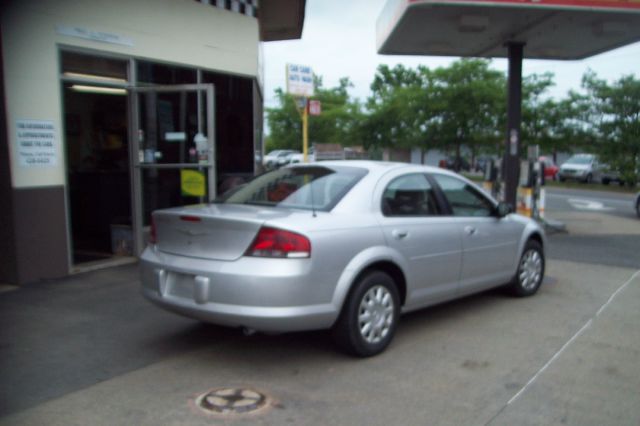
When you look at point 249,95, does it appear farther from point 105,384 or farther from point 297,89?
point 105,384

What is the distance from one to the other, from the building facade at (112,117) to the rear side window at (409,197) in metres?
3.96

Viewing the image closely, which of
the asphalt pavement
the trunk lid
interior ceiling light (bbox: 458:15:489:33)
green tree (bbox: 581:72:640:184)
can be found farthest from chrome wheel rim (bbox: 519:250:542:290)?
green tree (bbox: 581:72:640:184)

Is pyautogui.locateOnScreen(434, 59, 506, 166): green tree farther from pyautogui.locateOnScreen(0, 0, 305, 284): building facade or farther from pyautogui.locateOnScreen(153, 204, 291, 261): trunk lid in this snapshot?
pyautogui.locateOnScreen(153, 204, 291, 261): trunk lid

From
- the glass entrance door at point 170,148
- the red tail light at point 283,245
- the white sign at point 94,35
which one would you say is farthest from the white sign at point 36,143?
the red tail light at point 283,245

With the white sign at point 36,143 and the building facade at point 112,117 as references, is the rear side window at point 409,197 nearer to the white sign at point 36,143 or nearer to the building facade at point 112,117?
the building facade at point 112,117

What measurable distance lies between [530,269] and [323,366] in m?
3.33

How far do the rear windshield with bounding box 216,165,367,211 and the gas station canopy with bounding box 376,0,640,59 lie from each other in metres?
4.86

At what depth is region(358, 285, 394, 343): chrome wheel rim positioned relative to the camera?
4.48 m

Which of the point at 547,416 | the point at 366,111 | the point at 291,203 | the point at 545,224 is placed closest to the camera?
the point at 547,416

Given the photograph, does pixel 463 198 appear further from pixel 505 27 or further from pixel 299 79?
pixel 299 79

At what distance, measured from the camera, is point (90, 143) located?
981 centimetres

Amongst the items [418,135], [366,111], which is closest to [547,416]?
[418,135]

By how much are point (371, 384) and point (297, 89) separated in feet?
32.9

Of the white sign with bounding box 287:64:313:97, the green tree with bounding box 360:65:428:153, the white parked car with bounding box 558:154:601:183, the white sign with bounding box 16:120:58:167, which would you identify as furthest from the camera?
the green tree with bounding box 360:65:428:153
